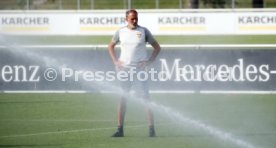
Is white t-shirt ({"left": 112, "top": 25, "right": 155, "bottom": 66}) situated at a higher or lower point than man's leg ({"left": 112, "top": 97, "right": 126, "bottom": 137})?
higher

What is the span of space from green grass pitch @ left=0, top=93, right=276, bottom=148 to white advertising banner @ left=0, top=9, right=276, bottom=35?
1966 cm

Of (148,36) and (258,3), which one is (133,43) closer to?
(148,36)

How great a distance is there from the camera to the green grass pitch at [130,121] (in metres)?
16.2

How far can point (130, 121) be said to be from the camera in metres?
19.3

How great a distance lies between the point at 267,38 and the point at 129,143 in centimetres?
3077

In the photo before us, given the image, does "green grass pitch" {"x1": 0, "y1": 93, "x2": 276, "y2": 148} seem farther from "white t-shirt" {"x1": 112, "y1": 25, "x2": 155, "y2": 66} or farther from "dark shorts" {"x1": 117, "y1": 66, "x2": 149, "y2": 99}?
"white t-shirt" {"x1": 112, "y1": 25, "x2": 155, "y2": 66}

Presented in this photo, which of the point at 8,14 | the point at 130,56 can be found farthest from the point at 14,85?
the point at 8,14

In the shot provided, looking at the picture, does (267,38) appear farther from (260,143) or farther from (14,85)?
(260,143)

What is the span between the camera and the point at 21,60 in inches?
952

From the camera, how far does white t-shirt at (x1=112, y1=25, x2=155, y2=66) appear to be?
16578mm

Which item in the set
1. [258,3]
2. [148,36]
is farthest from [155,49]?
[258,3]

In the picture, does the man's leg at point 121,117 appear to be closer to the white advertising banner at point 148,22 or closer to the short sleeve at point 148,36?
the short sleeve at point 148,36

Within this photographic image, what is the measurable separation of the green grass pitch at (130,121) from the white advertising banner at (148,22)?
1966 centimetres

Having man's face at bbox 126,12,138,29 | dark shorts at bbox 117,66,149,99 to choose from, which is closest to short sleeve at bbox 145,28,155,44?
man's face at bbox 126,12,138,29
